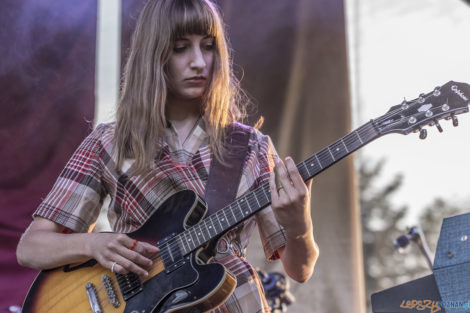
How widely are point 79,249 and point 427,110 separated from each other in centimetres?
113

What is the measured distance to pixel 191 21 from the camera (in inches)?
73.4

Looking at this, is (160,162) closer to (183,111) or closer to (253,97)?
(183,111)

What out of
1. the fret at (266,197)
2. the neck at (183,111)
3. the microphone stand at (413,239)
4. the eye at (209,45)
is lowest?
the microphone stand at (413,239)

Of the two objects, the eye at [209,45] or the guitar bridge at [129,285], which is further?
the eye at [209,45]

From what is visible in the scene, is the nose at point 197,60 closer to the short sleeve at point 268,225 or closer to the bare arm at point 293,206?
the short sleeve at point 268,225

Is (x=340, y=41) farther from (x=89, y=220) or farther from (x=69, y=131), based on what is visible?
(x=89, y=220)

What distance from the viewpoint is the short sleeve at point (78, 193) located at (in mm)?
1820

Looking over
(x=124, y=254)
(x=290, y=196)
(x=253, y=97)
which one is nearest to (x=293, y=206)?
(x=290, y=196)

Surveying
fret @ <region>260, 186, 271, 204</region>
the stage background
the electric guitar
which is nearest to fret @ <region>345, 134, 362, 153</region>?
the electric guitar

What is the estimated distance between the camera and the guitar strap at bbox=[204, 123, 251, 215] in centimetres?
171

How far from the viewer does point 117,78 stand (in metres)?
2.98

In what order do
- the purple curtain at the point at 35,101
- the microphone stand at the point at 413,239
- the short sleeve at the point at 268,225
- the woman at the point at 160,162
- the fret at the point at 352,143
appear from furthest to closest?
the microphone stand at the point at 413,239 < the purple curtain at the point at 35,101 < the short sleeve at the point at 268,225 < the woman at the point at 160,162 < the fret at the point at 352,143

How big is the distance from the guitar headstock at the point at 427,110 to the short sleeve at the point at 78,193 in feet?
3.11

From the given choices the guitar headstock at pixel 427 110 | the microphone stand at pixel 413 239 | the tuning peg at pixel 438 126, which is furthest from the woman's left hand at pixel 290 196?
the microphone stand at pixel 413 239
